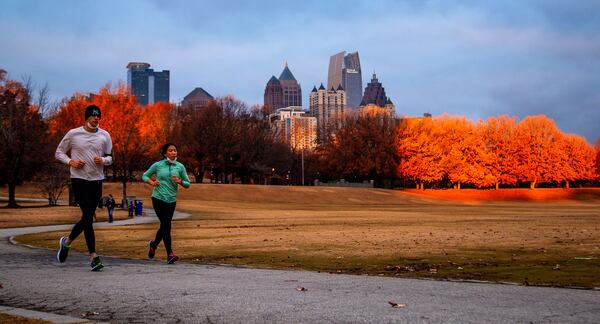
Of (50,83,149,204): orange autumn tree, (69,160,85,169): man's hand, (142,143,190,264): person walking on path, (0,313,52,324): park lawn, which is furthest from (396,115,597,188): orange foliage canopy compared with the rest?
(0,313,52,324): park lawn

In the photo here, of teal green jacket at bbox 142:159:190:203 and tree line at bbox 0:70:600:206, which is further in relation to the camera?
tree line at bbox 0:70:600:206

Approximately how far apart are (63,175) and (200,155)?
45514 mm

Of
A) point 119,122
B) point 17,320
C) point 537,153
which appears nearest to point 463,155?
point 537,153

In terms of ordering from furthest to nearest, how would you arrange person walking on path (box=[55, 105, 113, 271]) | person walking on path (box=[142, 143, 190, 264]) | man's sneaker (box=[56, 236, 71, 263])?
1. person walking on path (box=[142, 143, 190, 264])
2. man's sneaker (box=[56, 236, 71, 263])
3. person walking on path (box=[55, 105, 113, 271])

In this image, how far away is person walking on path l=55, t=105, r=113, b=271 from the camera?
10.8m

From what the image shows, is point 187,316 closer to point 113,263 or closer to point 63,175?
point 113,263

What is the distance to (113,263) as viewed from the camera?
12336mm

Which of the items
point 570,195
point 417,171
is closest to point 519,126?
point 570,195

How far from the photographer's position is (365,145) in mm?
104688

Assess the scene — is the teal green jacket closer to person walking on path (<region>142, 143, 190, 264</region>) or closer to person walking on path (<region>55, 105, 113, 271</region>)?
person walking on path (<region>142, 143, 190, 264</region>)

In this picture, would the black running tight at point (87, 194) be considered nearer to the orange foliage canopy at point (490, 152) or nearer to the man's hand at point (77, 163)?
the man's hand at point (77, 163)

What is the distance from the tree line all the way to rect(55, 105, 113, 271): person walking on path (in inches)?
2426

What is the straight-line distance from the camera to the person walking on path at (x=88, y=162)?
35.4 ft

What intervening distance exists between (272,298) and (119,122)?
69.6m
